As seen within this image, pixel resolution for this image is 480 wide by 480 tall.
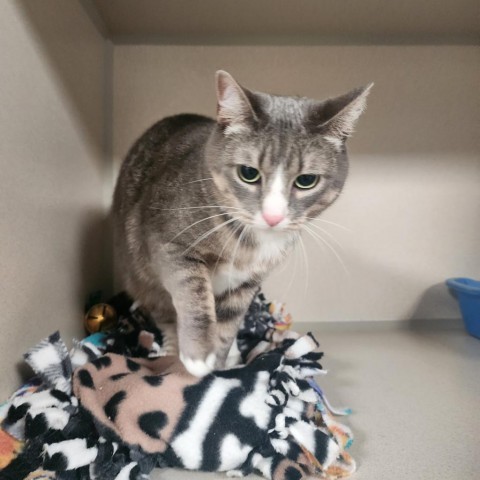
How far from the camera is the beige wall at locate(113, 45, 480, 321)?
65.5 inches

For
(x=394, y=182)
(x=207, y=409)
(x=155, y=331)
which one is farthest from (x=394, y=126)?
(x=207, y=409)

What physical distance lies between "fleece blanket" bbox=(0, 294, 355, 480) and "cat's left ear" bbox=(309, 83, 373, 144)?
1.72ft

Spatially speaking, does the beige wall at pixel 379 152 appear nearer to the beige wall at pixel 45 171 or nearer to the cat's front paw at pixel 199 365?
the beige wall at pixel 45 171

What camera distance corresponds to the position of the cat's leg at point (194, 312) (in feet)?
3.01

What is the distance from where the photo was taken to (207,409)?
0.82m

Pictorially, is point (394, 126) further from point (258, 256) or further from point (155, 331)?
point (155, 331)

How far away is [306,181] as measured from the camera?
956mm

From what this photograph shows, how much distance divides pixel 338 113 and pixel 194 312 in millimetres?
522

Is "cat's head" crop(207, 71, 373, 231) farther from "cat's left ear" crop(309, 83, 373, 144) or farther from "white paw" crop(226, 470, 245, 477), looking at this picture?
"white paw" crop(226, 470, 245, 477)

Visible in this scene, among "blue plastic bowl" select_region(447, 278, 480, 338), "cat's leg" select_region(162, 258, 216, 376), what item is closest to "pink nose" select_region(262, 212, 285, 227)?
"cat's leg" select_region(162, 258, 216, 376)

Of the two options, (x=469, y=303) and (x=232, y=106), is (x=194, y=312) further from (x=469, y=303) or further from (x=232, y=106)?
(x=469, y=303)

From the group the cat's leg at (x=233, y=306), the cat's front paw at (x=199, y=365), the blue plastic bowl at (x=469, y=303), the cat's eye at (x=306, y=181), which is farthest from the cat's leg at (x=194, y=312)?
the blue plastic bowl at (x=469, y=303)

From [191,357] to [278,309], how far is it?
2.38ft

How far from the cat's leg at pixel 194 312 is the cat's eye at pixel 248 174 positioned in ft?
0.73
